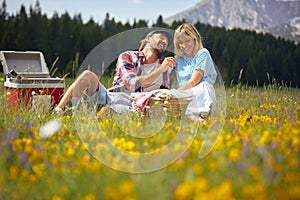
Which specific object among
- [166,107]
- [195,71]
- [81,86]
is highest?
[195,71]

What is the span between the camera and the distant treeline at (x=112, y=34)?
33.3ft

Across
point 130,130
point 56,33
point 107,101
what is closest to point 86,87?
point 107,101

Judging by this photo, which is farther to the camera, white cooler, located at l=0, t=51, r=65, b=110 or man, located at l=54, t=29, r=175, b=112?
man, located at l=54, t=29, r=175, b=112

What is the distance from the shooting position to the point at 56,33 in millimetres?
10414

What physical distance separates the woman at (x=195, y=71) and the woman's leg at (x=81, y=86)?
99 centimetres

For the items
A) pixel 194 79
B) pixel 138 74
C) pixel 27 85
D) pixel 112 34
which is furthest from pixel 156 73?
pixel 112 34

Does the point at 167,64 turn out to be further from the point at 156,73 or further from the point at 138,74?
the point at 138,74

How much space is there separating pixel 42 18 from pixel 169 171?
9483 mm

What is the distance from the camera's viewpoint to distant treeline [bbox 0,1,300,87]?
10148 mm

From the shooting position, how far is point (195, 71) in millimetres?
4648

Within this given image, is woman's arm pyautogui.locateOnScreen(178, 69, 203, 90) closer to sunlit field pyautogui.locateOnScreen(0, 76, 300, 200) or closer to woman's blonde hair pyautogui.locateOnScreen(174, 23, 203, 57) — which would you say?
woman's blonde hair pyautogui.locateOnScreen(174, 23, 203, 57)

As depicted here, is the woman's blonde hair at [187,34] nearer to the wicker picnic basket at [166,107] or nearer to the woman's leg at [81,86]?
the wicker picnic basket at [166,107]

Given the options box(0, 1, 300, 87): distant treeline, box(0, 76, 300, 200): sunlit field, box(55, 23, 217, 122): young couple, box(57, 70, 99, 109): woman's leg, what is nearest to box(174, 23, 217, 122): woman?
box(55, 23, 217, 122): young couple

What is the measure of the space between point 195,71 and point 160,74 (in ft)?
1.48
